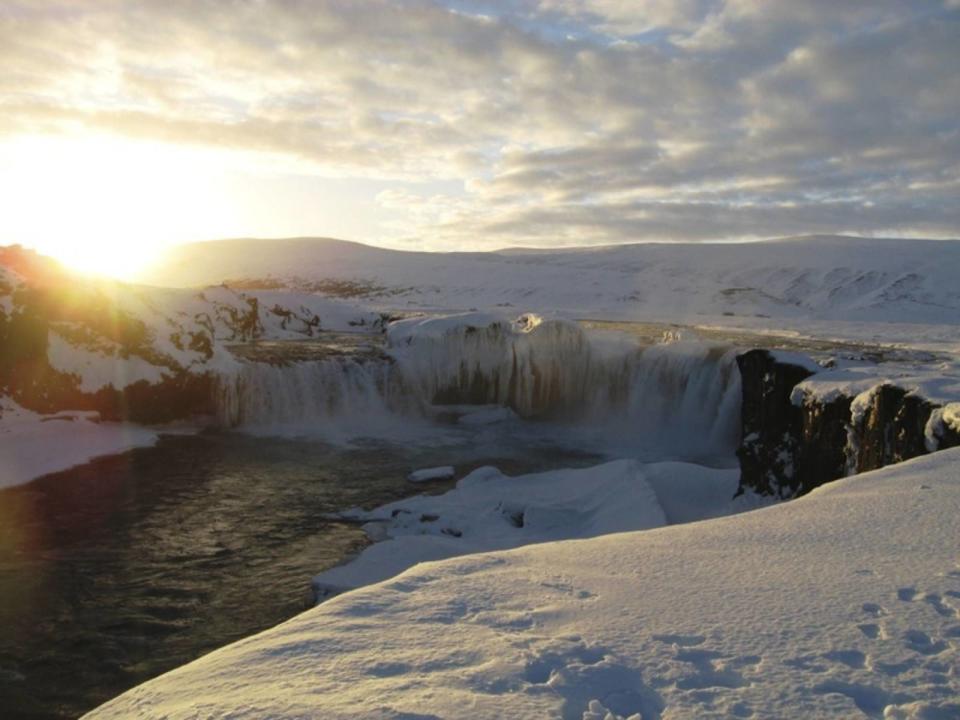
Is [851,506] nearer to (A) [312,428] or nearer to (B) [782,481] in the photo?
(B) [782,481]

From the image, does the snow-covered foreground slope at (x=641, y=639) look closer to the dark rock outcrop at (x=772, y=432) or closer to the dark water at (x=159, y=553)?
the dark water at (x=159, y=553)

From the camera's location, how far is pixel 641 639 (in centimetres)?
372

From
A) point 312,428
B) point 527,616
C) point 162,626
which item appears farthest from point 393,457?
point 527,616

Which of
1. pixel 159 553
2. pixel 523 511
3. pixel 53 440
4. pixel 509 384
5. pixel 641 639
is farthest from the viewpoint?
pixel 509 384

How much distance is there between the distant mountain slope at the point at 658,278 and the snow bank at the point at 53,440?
3321 cm

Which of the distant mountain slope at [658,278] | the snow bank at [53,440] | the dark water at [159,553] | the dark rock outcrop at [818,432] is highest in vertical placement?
the distant mountain slope at [658,278]

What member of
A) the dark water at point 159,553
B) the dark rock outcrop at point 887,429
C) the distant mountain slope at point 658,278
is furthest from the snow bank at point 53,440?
the distant mountain slope at point 658,278

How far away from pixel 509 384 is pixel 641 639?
20.4 meters

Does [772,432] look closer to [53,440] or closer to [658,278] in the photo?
[53,440]

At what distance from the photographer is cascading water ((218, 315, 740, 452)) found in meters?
20.1

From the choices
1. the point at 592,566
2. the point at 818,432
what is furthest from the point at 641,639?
the point at 818,432

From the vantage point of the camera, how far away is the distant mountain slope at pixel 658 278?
185 feet

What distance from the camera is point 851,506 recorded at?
5.71 metres

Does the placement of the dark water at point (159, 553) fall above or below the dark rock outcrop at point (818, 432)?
below
